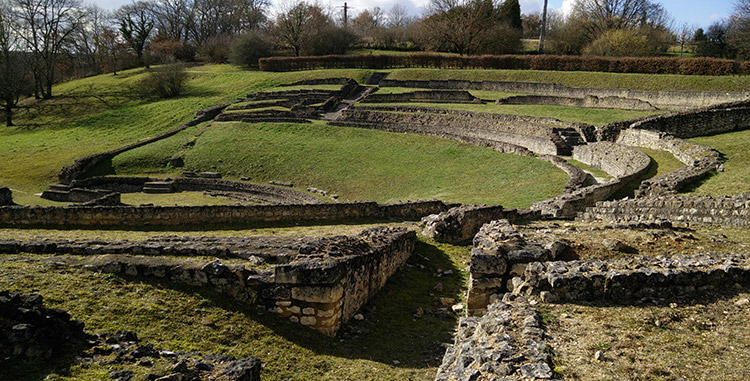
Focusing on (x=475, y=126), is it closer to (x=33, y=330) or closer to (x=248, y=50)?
(x=33, y=330)

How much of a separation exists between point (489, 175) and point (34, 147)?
37.5 m

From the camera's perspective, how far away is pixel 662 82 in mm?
44906

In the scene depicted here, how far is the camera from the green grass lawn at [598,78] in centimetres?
4244

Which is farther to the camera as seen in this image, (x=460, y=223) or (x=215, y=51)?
(x=215, y=51)

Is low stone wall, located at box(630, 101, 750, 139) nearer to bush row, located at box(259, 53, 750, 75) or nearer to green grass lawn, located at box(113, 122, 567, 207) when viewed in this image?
green grass lawn, located at box(113, 122, 567, 207)

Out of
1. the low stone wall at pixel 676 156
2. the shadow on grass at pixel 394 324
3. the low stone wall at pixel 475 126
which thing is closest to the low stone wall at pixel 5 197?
the shadow on grass at pixel 394 324

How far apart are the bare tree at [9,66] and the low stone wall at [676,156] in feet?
179

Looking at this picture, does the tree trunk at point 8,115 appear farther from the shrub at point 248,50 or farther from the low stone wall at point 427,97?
the low stone wall at point 427,97

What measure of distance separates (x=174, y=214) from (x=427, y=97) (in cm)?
3487

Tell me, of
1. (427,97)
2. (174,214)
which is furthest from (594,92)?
(174,214)

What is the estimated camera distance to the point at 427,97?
48.2 metres

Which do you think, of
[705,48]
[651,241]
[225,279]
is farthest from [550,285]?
[705,48]

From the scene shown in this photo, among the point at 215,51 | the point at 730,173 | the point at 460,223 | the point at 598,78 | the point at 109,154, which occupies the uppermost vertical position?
the point at 215,51

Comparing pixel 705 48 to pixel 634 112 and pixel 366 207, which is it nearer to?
pixel 634 112
